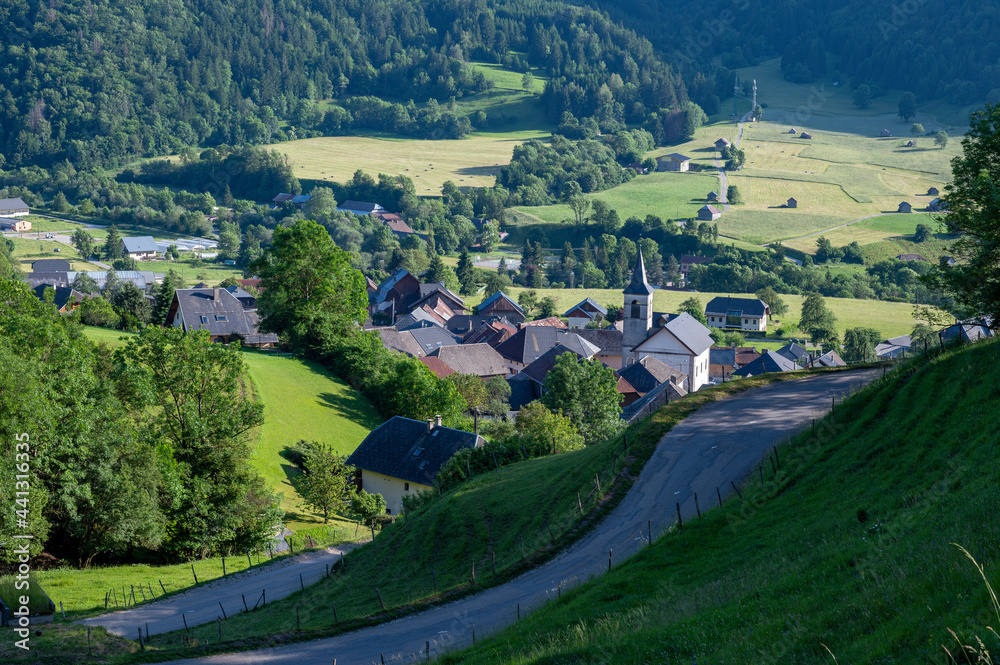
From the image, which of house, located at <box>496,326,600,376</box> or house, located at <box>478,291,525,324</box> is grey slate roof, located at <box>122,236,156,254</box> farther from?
house, located at <box>496,326,600,376</box>

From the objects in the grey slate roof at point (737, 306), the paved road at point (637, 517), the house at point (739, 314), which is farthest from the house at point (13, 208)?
the paved road at point (637, 517)

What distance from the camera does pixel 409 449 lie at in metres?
42.2

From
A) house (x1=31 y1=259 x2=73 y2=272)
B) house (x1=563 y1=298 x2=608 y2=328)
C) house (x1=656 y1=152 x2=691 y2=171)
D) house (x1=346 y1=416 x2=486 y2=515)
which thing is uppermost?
house (x1=656 y1=152 x2=691 y2=171)

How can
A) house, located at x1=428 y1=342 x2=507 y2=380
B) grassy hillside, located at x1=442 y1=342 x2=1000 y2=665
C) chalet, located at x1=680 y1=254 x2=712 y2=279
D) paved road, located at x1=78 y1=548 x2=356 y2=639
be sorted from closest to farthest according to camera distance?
1. grassy hillside, located at x1=442 y1=342 x2=1000 y2=665
2. paved road, located at x1=78 y1=548 x2=356 y2=639
3. house, located at x1=428 y1=342 x2=507 y2=380
4. chalet, located at x1=680 y1=254 x2=712 y2=279

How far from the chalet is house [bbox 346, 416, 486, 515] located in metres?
94.1

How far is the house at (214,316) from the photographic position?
69.4 m

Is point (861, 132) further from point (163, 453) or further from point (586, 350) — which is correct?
point (163, 453)

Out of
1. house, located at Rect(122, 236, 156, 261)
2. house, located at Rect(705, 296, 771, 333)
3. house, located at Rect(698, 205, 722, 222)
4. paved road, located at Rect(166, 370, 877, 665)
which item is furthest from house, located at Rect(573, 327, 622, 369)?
house, located at Rect(122, 236, 156, 261)

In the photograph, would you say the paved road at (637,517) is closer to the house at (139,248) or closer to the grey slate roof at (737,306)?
the grey slate roof at (737,306)

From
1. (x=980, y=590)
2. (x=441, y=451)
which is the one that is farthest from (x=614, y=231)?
(x=980, y=590)

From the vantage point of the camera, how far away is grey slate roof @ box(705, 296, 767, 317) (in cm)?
10044

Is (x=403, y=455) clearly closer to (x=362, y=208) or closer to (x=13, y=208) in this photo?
(x=362, y=208)

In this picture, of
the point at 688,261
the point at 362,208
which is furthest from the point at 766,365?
the point at 362,208

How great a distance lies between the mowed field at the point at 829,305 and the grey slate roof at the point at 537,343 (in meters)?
27.2
